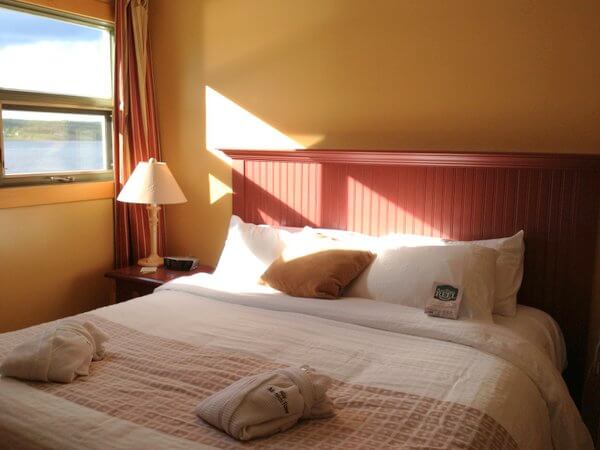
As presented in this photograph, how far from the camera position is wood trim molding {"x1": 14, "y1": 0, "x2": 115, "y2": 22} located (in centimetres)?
329

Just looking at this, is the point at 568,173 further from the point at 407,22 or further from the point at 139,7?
the point at 139,7

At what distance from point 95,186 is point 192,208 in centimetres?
63

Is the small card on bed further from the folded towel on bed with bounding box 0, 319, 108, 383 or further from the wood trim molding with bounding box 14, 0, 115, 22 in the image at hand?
the wood trim molding with bounding box 14, 0, 115, 22

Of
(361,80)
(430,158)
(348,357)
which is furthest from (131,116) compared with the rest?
(348,357)

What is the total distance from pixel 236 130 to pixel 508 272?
183 centimetres

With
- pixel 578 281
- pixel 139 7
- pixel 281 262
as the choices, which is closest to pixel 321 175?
pixel 281 262

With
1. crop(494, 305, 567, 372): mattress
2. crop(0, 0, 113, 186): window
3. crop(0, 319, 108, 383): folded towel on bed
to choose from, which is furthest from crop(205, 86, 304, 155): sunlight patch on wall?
crop(0, 319, 108, 383): folded towel on bed

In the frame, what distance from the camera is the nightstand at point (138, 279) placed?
337 centimetres

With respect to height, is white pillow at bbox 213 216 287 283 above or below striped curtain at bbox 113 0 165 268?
below

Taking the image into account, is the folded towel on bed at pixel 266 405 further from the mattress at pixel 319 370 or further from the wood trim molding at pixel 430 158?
the wood trim molding at pixel 430 158

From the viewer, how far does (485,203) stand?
2.87 meters

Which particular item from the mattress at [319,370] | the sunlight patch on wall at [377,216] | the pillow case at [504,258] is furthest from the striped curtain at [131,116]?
the pillow case at [504,258]

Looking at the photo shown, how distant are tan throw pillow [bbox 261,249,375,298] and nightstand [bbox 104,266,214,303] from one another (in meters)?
0.79

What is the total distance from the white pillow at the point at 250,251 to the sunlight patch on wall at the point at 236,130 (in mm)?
528
